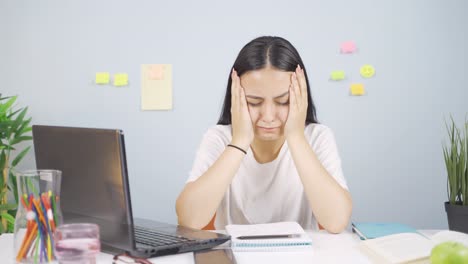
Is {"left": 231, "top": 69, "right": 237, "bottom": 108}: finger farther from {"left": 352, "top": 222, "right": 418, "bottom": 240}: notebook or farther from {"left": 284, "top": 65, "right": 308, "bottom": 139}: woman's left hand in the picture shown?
{"left": 352, "top": 222, "right": 418, "bottom": 240}: notebook

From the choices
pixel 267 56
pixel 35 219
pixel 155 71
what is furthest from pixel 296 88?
pixel 155 71

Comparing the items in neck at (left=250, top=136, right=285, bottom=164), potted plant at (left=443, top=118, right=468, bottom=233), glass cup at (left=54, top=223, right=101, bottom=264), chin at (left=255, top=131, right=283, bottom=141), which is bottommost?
potted plant at (left=443, top=118, right=468, bottom=233)

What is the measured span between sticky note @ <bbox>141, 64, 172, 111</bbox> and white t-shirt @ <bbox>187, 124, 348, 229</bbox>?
1310mm

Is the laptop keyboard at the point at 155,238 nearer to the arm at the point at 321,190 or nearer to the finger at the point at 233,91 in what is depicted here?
the arm at the point at 321,190

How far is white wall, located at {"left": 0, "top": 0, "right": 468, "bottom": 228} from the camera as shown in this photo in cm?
302

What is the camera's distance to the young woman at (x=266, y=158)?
155 cm

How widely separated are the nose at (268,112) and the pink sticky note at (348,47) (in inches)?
59.8

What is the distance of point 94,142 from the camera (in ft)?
3.43

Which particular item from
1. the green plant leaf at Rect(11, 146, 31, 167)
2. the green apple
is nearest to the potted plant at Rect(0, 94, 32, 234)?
the green plant leaf at Rect(11, 146, 31, 167)

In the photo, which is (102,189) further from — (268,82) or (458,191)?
(458,191)

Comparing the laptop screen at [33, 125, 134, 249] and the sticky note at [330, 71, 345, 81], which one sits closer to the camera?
the laptop screen at [33, 125, 134, 249]

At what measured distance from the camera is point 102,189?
41.4 inches

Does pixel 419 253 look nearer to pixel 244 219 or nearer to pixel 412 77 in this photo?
pixel 244 219

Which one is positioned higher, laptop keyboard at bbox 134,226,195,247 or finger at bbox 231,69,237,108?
finger at bbox 231,69,237,108
